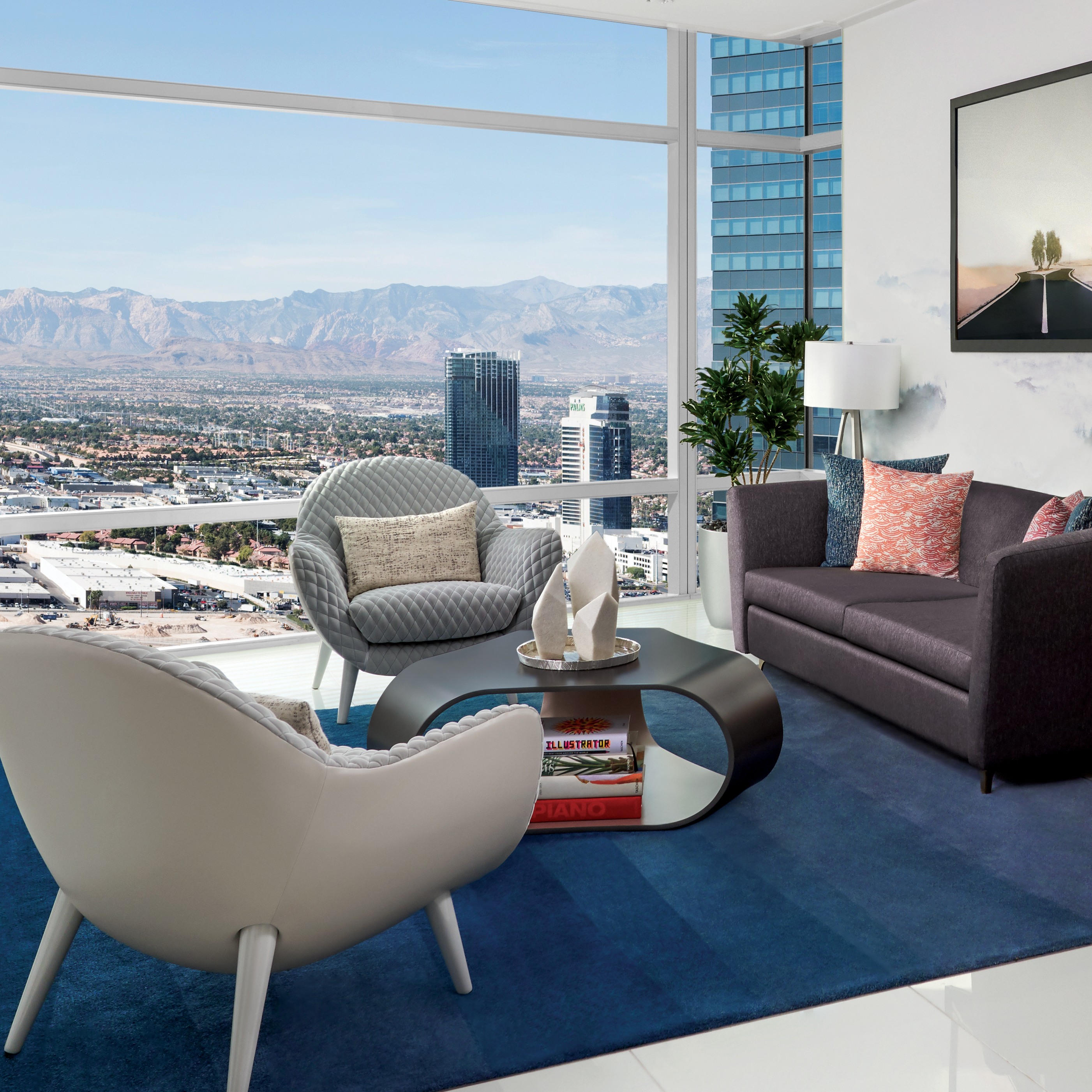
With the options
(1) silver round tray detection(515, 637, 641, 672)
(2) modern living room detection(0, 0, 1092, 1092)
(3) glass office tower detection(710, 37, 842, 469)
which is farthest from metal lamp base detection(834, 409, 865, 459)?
(1) silver round tray detection(515, 637, 641, 672)

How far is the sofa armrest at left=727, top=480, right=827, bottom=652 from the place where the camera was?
4379 mm

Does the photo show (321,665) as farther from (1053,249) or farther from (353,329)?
(1053,249)

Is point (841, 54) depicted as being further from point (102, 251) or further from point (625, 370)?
point (102, 251)

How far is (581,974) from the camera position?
7.14 ft

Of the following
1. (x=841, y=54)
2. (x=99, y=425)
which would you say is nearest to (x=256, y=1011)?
(x=99, y=425)

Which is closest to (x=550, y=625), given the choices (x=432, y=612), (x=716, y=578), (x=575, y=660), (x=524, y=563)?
(x=575, y=660)

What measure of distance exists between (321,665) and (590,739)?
165 centimetres

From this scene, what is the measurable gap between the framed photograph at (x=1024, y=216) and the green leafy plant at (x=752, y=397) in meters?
0.80

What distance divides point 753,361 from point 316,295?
2.08 meters

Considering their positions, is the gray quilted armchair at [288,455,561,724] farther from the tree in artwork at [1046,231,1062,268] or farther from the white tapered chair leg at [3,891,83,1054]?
the tree in artwork at [1046,231,1062,268]

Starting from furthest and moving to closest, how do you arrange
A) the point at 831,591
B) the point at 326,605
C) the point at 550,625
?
the point at 831,591, the point at 326,605, the point at 550,625

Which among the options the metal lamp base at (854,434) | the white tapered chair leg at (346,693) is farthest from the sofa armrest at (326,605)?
the metal lamp base at (854,434)

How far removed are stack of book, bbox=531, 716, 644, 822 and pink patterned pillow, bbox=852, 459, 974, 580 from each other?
1705 millimetres

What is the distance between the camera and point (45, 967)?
1930 mm
